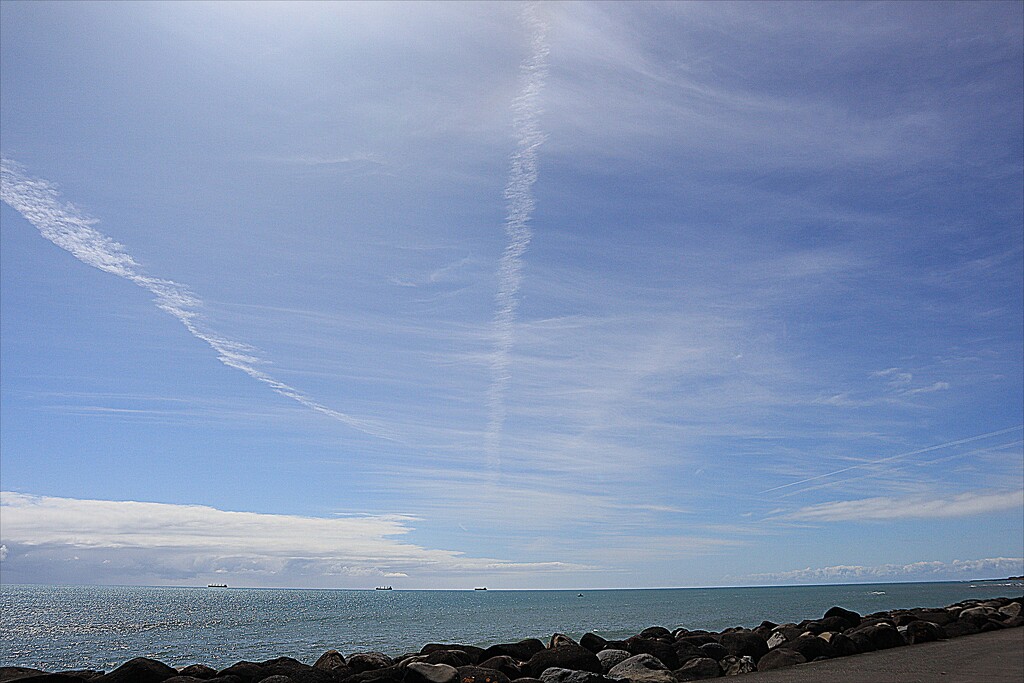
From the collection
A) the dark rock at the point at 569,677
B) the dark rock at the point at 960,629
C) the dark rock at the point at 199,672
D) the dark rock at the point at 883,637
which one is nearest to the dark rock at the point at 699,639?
the dark rock at the point at 883,637

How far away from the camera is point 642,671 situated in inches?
576

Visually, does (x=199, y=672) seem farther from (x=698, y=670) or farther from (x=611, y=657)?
(x=698, y=670)

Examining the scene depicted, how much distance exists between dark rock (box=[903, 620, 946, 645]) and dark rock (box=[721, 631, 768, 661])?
4995 millimetres

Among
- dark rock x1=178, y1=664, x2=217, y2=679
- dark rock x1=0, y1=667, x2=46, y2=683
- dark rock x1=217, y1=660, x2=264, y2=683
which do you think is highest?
dark rock x1=0, y1=667, x2=46, y2=683

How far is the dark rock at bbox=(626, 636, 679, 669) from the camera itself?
57.7 feet

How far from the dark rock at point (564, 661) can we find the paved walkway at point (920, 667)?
110 inches

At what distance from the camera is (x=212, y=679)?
14.7 meters

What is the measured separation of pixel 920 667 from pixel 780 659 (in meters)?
2.72

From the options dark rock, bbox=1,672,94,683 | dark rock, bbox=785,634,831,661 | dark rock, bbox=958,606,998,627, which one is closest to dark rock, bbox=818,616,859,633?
dark rock, bbox=958,606,998,627

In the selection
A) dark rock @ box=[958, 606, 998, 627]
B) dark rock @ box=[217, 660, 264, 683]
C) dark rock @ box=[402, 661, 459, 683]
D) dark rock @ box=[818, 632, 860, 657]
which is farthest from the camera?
dark rock @ box=[958, 606, 998, 627]

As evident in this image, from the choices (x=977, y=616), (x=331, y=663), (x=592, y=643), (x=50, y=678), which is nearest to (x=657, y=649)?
(x=592, y=643)

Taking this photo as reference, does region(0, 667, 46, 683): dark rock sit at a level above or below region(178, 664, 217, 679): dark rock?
above

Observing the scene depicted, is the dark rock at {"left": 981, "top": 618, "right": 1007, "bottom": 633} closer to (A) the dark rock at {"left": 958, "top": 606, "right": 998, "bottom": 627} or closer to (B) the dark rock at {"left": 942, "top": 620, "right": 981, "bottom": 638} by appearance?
(A) the dark rock at {"left": 958, "top": 606, "right": 998, "bottom": 627}

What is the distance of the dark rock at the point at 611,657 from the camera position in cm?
1652
